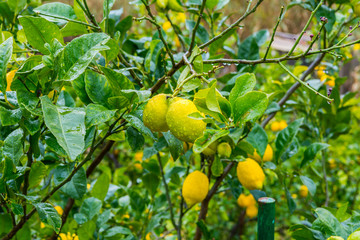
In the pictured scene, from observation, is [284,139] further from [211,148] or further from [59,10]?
[59,10]

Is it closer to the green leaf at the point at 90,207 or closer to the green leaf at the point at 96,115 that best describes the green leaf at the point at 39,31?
the green leaf at the point at 96,115

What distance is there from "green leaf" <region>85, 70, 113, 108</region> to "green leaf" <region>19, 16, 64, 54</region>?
71mm

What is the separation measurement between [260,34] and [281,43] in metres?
2.45

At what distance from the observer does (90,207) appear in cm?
85

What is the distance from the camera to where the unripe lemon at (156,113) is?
510 mm

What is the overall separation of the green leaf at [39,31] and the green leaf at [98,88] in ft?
0.23

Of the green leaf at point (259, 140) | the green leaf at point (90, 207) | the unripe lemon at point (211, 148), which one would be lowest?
the green leaf at point (90, 207)

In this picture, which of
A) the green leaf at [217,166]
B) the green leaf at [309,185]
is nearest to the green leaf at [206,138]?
the green leaf at [217,166]

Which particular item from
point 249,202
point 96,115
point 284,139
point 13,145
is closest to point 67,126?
point 96,115

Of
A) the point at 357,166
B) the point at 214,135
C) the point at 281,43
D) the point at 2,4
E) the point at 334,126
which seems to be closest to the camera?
the point at 214,135

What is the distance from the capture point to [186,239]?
159cm

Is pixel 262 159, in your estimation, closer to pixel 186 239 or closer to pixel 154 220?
pixel 154 220

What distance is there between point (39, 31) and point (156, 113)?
0.20 meters

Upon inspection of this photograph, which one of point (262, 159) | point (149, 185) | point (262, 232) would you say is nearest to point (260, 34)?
point (262, 159)
